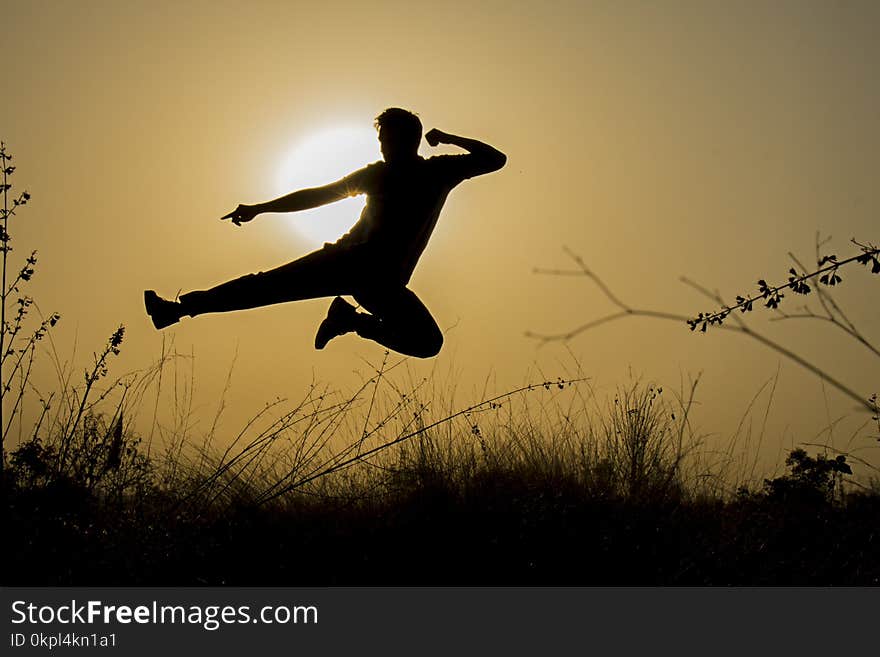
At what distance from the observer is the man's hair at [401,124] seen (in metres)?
5.29

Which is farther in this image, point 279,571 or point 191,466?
point 191,466

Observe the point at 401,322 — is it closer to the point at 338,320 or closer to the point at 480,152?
the point at 338,320

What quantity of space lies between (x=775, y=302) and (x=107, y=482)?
3.90 metres

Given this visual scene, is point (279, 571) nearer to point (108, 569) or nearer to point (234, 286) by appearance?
point (108, 569)

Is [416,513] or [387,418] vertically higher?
[387,418]

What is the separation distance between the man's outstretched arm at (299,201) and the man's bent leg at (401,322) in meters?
0.58

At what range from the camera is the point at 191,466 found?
583 cm

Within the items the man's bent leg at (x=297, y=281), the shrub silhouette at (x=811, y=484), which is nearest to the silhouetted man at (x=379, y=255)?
the man's bent leg at (x=297, y=281)

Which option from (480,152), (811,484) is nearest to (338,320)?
(480,152)

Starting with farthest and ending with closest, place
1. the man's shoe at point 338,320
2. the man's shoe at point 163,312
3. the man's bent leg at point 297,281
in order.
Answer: the man's shoe at point 338,320 → the man's shoe at point 163,312 → the man's bent leg at point 297,281

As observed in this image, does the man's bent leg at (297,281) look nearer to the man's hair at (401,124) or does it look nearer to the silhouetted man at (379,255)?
the silhouetted man at (379,255)

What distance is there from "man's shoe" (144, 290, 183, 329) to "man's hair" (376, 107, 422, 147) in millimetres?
1516

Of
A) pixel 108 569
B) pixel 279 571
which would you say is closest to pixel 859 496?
pixel 279 571

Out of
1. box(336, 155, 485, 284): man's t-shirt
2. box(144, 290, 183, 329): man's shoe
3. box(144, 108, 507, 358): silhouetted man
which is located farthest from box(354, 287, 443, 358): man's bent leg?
box(144, 290, 183, 329): man's shoe
